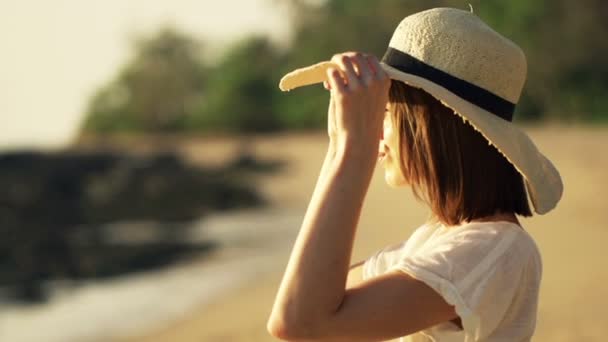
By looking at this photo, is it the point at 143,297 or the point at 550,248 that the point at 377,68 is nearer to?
the point at 143,297

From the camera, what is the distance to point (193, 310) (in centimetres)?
1049

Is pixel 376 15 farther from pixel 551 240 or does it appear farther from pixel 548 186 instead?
pixel 548 186

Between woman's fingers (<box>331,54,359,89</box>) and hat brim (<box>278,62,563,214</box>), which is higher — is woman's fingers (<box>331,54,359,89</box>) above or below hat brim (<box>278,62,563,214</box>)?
above

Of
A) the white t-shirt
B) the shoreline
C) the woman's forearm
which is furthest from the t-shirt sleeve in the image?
the shoreline

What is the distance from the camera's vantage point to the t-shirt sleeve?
1.84 meters

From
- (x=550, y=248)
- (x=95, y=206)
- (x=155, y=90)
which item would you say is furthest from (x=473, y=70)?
(x=155, y=90)

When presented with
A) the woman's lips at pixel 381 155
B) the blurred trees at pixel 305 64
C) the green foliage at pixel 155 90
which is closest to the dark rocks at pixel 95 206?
the blurred trees at pixel 305 64

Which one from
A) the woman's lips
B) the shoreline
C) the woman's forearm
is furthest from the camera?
the shoreline

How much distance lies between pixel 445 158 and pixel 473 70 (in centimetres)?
15

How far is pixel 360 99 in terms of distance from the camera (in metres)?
1.82

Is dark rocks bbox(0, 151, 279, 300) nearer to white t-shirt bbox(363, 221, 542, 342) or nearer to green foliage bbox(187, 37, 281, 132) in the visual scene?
green foliage bbox(187, 37, 281, 132)

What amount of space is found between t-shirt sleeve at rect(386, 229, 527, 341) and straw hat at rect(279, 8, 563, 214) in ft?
0.47

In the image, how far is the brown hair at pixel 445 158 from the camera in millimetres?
1972

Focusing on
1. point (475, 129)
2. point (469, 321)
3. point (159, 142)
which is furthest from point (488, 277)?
point (159, 142)
